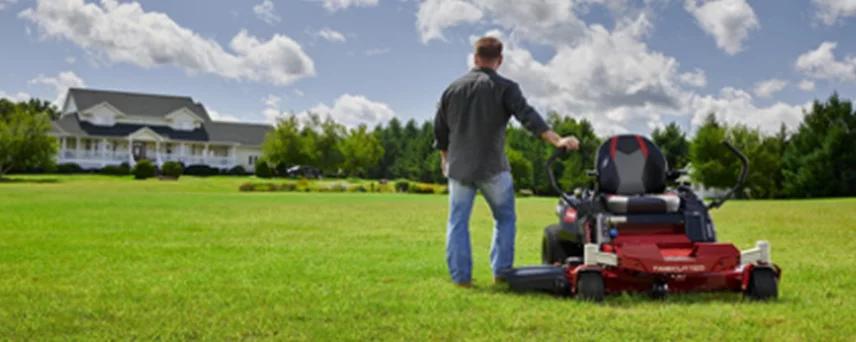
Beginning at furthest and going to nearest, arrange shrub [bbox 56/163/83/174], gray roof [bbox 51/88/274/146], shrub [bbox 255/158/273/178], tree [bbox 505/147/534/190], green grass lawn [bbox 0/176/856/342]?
gray roof [bbox 51/88/274/146] < shrub [bbox 255/158/273/178] < shrub [bbox 56/163/83/174] < tree [bbox 505/147/534/190] < green grass lawn [bbox 0/176/856/342]

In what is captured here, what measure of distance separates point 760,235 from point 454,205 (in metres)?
9.78

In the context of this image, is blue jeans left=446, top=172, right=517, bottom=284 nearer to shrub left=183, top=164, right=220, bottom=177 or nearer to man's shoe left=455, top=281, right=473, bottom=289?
man's shoe left=455, top=281, right=473, bottom=289

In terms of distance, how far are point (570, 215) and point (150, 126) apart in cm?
8106

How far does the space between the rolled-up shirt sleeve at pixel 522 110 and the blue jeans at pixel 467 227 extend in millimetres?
535

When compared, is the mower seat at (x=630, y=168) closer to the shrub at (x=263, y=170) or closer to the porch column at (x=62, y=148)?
the shrub at (x=263, y=170)

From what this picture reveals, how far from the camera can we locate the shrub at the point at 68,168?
6856cm

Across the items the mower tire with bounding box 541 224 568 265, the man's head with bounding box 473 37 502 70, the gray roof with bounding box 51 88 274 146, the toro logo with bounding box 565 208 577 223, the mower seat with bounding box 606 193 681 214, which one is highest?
the gray roof with bounding box 51 88 274 146

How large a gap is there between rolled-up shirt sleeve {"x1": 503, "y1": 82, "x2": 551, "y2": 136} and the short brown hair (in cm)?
38

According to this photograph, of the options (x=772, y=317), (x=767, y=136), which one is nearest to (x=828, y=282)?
(x=772, y=317)

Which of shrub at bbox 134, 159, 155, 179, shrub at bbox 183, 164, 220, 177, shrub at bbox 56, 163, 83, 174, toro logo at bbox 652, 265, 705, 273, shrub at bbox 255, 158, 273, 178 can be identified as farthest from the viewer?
shrub at bbox 183, 164, 220, 177

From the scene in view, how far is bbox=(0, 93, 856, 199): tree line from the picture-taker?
59281 mm

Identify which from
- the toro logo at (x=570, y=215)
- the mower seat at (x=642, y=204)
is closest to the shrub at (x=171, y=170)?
the toro logo at (x=570, y=215)

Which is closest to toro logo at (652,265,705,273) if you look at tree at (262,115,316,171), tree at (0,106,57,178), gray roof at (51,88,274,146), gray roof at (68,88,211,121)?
tree at (0,106,57,178)

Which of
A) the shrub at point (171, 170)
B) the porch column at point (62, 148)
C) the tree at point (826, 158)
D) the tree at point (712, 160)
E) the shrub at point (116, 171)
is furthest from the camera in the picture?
the porch column at point (62, 148)
